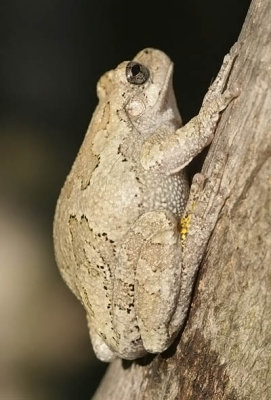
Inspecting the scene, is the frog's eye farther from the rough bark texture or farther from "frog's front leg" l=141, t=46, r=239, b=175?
the rough bark texture

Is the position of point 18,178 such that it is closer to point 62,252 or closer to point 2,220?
point 2,220

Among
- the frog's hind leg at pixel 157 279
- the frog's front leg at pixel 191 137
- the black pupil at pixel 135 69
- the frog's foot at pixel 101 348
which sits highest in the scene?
the black pupil at pixel 135 69

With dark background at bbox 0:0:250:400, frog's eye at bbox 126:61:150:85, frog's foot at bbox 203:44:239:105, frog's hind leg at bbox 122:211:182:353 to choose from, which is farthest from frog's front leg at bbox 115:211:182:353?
dark background at bbox 0:0:250:400

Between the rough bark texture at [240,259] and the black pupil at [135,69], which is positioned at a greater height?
the black pupil at [135,69]

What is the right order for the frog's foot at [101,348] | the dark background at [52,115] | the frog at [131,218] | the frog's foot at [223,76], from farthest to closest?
the dark background at [52,115] → the frog's foot at [101,348] → the frog at [131,218] → the frog's foot at [223,76]

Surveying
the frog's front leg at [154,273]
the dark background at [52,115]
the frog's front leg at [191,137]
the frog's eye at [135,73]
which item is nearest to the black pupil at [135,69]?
the frog's eye at [135,73]

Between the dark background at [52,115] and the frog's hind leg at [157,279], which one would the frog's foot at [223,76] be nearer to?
the frog's hind leg at [157,279]

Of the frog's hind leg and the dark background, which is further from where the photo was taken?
the dark background
